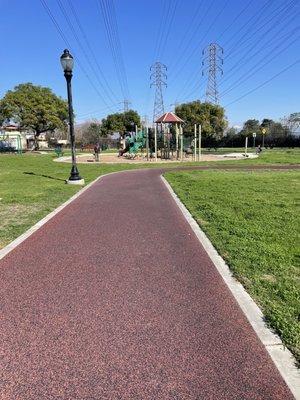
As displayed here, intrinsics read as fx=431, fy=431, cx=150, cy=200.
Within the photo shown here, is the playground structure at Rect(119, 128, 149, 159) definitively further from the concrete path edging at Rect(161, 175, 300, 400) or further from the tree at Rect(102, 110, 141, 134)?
the tree at Rect(102, 110, 141, 134)

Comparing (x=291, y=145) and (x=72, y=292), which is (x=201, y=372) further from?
(x=291, y=145)

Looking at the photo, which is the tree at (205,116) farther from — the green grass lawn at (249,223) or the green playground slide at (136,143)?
the green grass lawn at (249,223)

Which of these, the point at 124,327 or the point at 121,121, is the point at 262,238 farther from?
the point at 121,121

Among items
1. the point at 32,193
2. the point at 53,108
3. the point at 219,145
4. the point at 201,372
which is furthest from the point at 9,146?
the point at 201,372

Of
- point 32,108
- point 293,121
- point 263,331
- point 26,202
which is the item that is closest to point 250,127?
point 293,121

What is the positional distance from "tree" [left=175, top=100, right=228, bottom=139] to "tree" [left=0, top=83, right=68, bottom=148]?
63.7 ft

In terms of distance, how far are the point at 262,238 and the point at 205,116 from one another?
61312 mm

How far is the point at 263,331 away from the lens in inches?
141

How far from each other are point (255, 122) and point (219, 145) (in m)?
14.7

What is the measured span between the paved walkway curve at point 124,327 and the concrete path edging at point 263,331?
0.05 m

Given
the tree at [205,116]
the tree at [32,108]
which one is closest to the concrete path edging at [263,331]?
the tree at [32,108]

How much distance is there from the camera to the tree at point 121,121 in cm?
8244

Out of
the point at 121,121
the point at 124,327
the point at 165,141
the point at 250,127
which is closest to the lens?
the point at 124,327

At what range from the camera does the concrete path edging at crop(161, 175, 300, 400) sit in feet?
9.64
